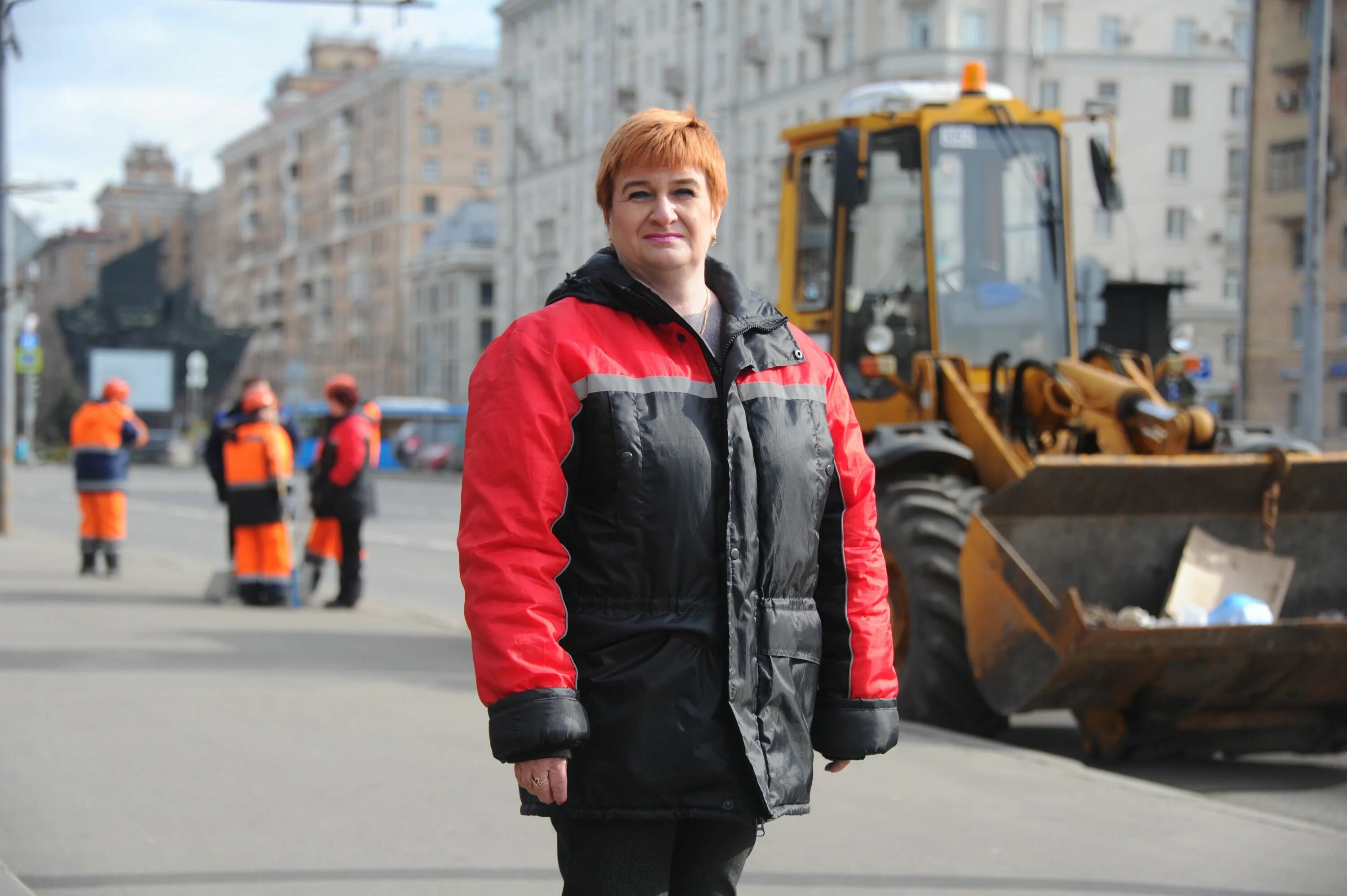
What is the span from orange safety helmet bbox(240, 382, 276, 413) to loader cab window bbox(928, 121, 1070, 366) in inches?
246

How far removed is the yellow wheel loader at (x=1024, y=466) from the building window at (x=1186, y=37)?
208 feet

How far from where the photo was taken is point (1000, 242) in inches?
398

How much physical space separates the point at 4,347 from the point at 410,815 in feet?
61.5

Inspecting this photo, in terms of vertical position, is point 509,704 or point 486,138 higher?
point 486,138

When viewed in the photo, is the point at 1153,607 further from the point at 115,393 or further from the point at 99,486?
the point at 115,393

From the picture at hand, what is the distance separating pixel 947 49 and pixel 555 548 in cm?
6265

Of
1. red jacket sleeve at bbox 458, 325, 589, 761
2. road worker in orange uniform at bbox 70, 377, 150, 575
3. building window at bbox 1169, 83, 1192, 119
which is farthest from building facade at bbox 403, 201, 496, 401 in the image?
red jacket sleeve at bbox 458, 325, 589, 761

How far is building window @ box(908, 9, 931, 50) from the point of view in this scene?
64.1m

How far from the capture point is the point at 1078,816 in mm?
6457

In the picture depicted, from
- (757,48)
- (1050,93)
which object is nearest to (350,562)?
(757,48)

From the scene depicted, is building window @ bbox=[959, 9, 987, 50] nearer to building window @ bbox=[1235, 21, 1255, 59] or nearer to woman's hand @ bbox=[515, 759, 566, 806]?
building window @ bbox=[1235, 21, 1255, 59]

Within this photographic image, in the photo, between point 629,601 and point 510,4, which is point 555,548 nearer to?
point 629,601

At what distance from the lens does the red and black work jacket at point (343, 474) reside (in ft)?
46.8

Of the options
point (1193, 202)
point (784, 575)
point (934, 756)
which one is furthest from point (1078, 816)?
point (1193, 202)
